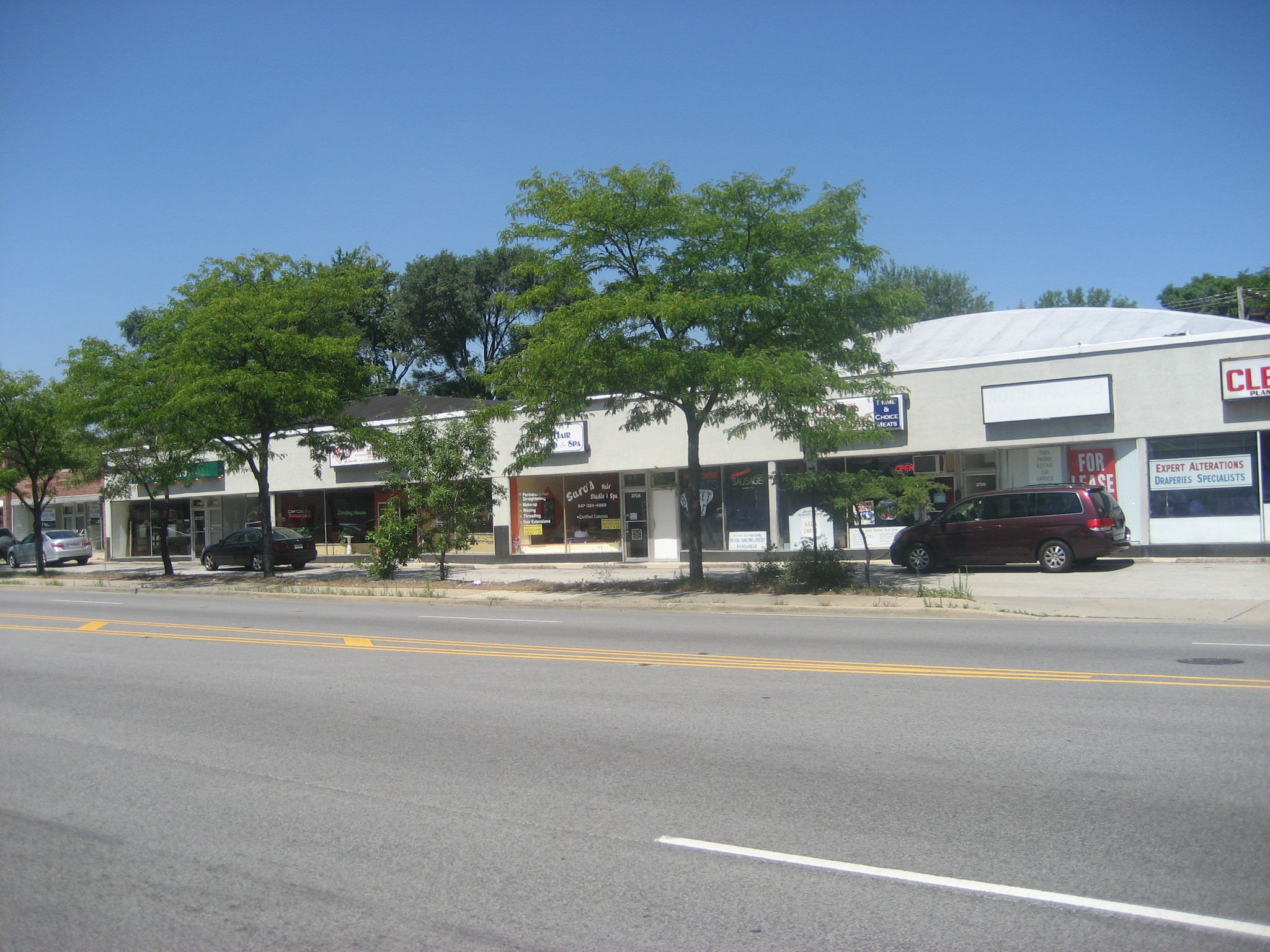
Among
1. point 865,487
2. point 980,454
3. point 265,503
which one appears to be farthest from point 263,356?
point 980,454

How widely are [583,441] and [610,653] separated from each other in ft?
61.1

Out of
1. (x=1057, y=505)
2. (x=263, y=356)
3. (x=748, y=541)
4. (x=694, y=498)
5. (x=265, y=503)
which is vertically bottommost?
(x=748, y=541)

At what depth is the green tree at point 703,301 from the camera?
1778 cm

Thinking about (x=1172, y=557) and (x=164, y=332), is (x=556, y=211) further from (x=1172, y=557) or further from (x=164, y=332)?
(x=1172, y=557)

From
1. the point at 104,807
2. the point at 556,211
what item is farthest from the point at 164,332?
the point at 104,807

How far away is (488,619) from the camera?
58.2 ft

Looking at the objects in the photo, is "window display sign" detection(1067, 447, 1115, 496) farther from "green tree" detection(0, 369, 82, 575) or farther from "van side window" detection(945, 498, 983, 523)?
"green tree" detection(0, 369, 82, 575)

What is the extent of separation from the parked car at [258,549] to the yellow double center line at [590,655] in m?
14.3

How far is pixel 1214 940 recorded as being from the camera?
4.10m

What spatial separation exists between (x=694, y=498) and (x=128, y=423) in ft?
58.8

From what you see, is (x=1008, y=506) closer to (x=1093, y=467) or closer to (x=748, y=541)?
(x=1093, y=467)

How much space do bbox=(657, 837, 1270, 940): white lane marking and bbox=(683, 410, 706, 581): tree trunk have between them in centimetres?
1449

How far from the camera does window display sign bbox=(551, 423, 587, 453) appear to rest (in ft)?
101

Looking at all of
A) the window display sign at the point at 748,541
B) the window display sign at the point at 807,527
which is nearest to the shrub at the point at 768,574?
the window display sign at the point at 807,527
